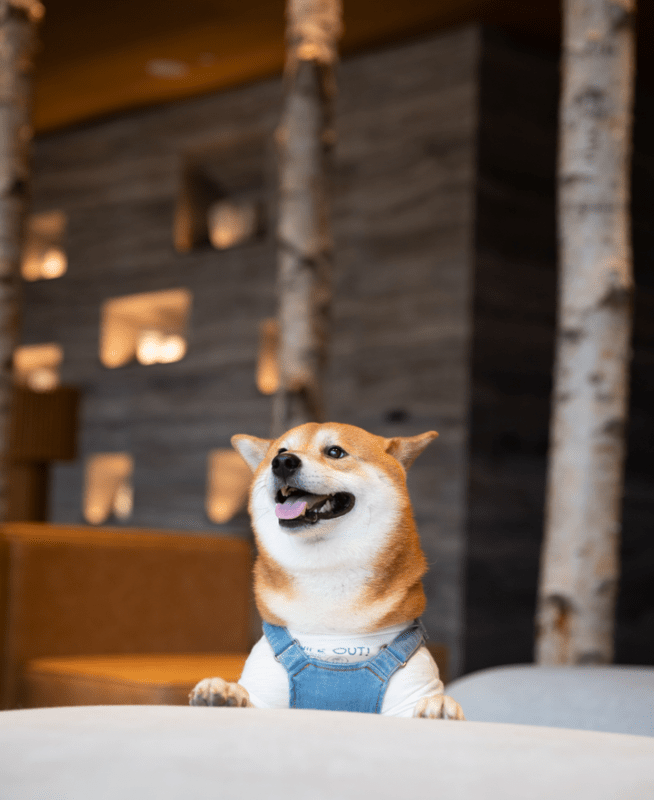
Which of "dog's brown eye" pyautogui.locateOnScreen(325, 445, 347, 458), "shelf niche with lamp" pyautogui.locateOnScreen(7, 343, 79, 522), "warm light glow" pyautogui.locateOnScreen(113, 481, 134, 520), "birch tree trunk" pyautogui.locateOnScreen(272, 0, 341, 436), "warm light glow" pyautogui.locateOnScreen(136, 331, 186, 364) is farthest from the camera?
"warm light glow" pyautogui.locateOnScreen(136, 331, 186, 364)

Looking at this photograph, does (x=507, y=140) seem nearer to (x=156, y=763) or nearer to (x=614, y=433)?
(x=614, y=433)

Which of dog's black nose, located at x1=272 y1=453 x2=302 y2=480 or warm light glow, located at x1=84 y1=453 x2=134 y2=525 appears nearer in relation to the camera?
dog's black nose, located at x1=272 y1=453 x2=302 y2=480

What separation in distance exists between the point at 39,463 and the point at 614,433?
3.60m

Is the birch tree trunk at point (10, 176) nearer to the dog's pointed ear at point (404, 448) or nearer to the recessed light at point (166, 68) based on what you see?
the recessed light at point (166, 68)

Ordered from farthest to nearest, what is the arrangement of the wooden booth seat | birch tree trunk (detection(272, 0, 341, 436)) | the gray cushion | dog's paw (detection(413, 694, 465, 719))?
birch tree trunk (detection(272, 0, 341, 436)) < the wooden booth seat < the gray cushion < dog's paw (detection(413, 694, 465, 719))

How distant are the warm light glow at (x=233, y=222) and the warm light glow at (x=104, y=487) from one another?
1344 mm

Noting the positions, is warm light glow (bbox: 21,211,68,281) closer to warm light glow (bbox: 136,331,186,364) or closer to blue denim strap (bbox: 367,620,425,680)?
warm light glow (bbox: 136,331,186,364)

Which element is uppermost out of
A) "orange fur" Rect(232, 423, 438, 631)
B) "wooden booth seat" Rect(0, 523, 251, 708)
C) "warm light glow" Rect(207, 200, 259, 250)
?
"warm light glow" Rect(207, 200, 259, 250)

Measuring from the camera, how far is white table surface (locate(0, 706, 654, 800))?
Answer: 0.68 meters

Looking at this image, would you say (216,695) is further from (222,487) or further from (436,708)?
(222,487)

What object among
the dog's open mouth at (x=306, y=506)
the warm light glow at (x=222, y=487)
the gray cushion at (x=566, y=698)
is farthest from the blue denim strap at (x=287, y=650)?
the warm light glow at (x=222, y=487)

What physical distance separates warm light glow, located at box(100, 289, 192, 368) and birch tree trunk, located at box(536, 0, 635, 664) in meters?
3.36

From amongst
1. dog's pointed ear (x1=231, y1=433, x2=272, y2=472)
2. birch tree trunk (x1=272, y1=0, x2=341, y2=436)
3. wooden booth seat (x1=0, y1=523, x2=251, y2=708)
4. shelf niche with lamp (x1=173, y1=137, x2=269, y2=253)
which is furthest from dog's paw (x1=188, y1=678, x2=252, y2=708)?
shelf niche with lamp (x1=173, y1=137, x2=269, y2=253)

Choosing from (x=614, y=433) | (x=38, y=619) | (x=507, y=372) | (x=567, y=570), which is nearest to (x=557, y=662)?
(x=567, y=570)
